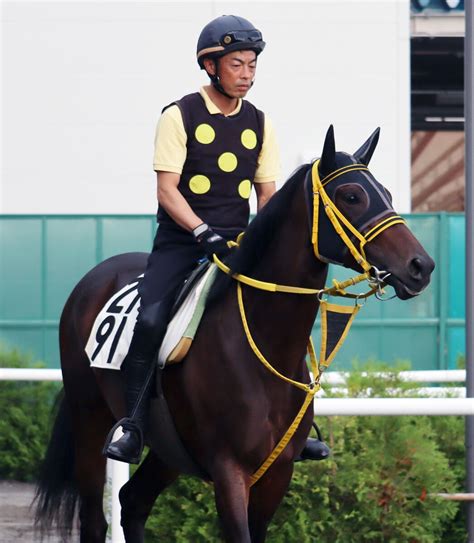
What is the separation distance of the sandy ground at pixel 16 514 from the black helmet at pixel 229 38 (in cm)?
275

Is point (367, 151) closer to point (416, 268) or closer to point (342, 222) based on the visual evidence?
point (342, 222)

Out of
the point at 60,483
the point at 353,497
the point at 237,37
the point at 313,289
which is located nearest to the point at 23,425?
the point at 60,483

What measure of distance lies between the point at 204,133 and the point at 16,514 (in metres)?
3.76

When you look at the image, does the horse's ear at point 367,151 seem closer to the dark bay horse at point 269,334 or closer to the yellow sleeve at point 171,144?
the dark bay horse at point 269,334

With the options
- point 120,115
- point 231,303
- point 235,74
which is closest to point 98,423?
point 231,303

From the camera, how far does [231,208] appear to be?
5.27 m

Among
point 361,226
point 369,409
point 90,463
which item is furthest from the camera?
point 90,463

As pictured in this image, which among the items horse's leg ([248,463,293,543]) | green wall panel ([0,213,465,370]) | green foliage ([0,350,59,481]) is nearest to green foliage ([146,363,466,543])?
horse's leg ([248,463,293,543])

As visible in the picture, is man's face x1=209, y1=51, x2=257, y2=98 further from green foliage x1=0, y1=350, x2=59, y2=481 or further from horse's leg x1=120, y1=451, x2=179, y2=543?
green foliage x1=0, y1=350, x2=59, y2=481

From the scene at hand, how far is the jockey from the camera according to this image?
5.06 m

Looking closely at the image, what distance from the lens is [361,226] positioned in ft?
14.4

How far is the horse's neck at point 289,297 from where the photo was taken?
468cm

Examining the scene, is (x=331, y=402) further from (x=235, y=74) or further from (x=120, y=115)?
(x=120, y=115)

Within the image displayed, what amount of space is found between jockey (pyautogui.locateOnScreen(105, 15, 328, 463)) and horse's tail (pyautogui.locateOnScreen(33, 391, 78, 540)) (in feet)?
3.87
